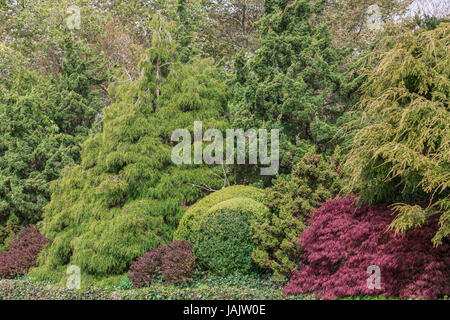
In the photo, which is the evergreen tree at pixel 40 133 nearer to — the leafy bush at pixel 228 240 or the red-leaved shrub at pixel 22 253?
the red-leaved shrub at pixel 22 253

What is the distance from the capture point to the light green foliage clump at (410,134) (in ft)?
18.8

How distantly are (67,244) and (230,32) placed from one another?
15194 mm

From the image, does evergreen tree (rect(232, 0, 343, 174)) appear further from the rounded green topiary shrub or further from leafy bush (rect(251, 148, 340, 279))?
the rounded green topiary shrub

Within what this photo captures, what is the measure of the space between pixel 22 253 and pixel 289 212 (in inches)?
266

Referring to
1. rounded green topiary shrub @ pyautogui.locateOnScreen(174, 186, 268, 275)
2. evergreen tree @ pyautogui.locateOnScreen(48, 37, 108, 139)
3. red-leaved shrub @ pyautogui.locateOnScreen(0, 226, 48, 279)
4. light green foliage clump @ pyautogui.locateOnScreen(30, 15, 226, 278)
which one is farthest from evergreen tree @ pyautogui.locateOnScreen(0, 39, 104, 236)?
rounded green topiary shrub @ pyautogui.locateOnScreen(174, 186, 268, 275)

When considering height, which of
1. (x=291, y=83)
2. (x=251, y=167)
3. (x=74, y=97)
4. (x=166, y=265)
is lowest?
(x=166, y=265)

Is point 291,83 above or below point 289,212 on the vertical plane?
above

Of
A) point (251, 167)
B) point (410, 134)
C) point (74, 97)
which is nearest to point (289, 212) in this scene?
point (251, 167)

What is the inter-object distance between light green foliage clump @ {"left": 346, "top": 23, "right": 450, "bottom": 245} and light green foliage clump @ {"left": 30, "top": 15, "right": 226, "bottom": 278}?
13.4 feet

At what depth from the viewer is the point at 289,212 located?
787cm

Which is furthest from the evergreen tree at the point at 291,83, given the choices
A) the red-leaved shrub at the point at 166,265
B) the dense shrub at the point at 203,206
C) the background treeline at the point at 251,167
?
the red-leaved shrub at the point at 166,265

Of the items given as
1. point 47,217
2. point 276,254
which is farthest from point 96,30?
point 276,254

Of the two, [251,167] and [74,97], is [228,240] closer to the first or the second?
[251,167]

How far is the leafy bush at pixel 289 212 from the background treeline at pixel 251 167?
0.03 m
